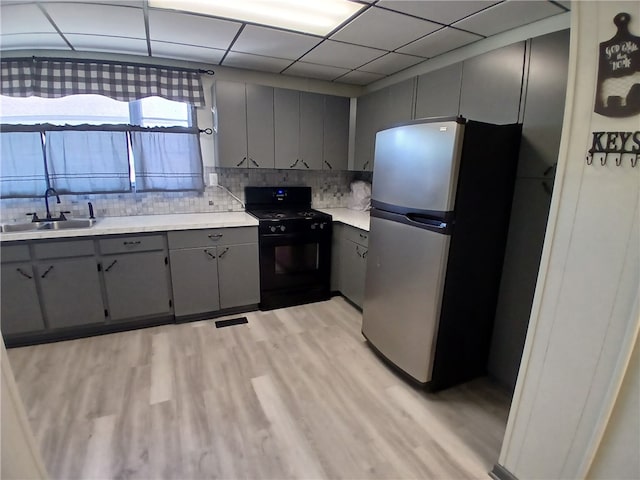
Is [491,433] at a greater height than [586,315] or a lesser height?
lesser

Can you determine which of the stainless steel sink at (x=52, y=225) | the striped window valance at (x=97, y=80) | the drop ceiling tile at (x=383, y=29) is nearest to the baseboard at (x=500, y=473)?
the drop ceiling tile at (x=383, y=29)

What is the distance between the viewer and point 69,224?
268cm

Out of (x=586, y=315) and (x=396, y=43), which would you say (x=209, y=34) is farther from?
(x=586, y=315)

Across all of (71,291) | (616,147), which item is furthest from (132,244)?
(616,147)

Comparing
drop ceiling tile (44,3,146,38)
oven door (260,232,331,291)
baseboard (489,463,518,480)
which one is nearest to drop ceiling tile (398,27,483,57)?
oven door (260,232,331,291)

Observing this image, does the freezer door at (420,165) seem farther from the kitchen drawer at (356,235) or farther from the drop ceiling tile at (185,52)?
the drop ceiling tile at (185,52)

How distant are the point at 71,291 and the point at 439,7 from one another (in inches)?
126

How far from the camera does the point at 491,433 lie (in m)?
1.75

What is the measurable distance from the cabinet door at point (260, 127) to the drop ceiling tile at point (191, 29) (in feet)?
1.85

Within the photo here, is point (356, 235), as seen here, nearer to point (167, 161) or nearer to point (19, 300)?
point (167, 161)

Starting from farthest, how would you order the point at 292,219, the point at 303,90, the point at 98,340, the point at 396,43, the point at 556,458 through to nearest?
the point at 303,90 → the point at 292,219 → the point at 98,340 → the point at 396,43 → the point at 556,458

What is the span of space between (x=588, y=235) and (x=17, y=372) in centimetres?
329

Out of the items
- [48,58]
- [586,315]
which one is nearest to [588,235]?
[586,315]

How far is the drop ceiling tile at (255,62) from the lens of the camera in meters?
2.74
